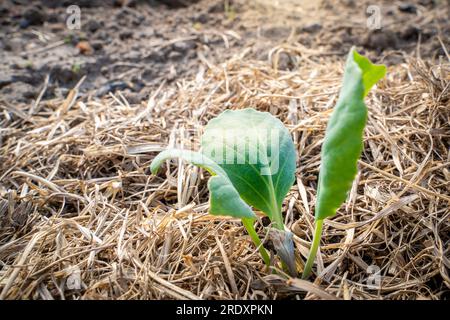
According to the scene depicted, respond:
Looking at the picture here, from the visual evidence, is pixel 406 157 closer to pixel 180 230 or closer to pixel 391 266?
pixel 391 266

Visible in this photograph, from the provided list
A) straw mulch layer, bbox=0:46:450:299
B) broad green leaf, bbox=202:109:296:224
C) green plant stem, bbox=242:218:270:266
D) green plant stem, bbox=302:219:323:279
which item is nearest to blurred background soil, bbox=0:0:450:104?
straw mulch layer, bbox=0:46:450:299

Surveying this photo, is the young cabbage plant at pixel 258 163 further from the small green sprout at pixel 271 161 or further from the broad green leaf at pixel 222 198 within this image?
the broad green leaf at pixel 222 198

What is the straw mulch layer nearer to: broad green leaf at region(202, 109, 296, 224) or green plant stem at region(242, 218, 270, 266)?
green plant stem at region(242, 218, 270, 266)

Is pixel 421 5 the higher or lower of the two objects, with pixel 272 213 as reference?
higher

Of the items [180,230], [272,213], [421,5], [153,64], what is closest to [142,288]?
[180,230]

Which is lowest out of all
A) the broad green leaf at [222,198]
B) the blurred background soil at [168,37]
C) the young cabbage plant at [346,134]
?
the broad green leaf at [222,198]

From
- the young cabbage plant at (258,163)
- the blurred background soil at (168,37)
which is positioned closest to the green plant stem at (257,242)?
the young cabbage plant at (258,163)

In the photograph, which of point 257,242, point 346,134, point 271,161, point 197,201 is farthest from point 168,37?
point 346,134
